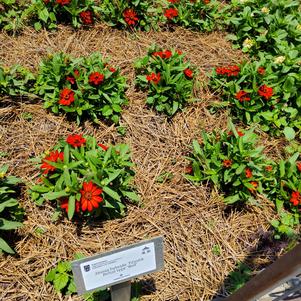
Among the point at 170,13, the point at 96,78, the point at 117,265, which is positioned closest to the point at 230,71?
the point at 170,13

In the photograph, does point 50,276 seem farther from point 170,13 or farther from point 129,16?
point 170,13

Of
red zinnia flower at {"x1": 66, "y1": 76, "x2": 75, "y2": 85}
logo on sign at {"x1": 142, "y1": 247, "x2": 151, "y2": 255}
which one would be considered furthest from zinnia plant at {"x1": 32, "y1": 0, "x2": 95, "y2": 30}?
logo on sign at {"x1": 142, "y1": 247, "x2": 151, "y2": 255}

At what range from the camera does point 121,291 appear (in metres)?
2.04

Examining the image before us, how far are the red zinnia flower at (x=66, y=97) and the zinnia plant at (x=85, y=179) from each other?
0.38m

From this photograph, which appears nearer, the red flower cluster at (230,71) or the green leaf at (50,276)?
the green leaf at (50,276)

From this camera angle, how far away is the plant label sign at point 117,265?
174cm

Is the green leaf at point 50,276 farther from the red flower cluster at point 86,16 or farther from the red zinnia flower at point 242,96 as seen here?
the red flower cluster at point 86,16

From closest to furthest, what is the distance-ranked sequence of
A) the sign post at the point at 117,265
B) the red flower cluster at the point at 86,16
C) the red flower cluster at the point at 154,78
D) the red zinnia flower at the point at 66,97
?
the sign post at the point at 117,265
the red zinnia flower at the point at 66,97
the red flower cluster at the point at 154,78
the red flower cluster at the point at 86,16

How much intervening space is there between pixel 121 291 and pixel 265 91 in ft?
7.10

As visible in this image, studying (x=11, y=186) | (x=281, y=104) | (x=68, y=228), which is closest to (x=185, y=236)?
(x=68, y=228)

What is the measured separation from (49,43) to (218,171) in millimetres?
2026

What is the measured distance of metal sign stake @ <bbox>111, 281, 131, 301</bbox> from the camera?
200 cm

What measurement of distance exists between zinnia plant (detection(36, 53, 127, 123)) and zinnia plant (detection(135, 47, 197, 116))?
0.90 feet

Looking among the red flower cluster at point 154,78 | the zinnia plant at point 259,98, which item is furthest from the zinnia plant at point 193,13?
the red flower cluster at point 154,78
